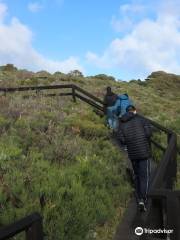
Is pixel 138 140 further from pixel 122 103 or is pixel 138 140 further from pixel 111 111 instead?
pixel 111 111

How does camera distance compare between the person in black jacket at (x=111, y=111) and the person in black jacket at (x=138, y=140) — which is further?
the person in black jacket at (x=111, y=111)

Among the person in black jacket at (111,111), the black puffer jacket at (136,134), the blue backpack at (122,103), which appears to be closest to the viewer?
the black puffer jacket at (136,134)

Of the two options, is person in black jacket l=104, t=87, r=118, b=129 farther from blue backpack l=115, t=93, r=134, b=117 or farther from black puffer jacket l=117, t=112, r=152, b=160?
black puffer jacket l=117, t=112, r=152, b=160

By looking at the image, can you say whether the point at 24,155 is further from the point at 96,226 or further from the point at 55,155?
the point at 96,226

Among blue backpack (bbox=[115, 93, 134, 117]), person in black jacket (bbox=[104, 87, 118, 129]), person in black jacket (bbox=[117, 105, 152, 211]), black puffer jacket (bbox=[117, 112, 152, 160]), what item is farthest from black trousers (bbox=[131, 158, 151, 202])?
person in black jacket (bbox=[104, 87, 118, 129])

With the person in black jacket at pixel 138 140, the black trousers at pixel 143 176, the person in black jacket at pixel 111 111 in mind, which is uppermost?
the person in black jacket at pixel 111 111

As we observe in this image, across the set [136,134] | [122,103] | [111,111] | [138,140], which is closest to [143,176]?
[138,140]

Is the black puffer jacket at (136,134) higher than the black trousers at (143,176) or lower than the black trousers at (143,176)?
higher

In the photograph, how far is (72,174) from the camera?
11.3 meters

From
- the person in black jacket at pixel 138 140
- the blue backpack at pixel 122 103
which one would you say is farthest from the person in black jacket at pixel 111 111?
the person in black jacket at pixel 138 140

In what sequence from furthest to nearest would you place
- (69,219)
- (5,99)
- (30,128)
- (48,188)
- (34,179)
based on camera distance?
(5,99), (30,128), (34,179), (48,188), (69,219)

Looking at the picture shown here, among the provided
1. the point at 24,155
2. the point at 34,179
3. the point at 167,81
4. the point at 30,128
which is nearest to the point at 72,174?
the point at 34,179

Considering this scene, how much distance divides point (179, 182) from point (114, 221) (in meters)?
3.34

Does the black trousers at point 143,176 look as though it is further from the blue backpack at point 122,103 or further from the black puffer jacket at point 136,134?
the blue backpack at point 122,103
